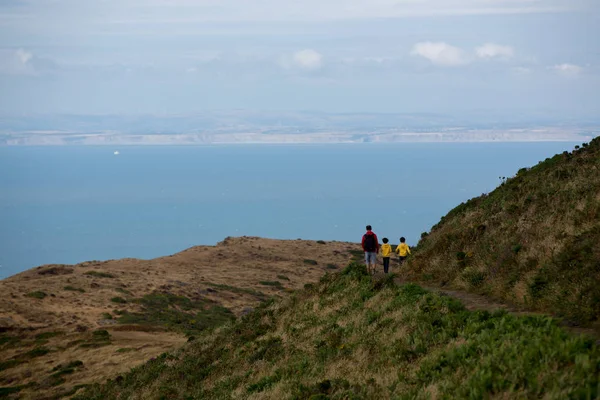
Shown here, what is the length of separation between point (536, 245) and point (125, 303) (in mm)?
39912

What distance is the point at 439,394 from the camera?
10.7m

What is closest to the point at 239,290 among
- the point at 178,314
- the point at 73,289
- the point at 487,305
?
the point at 178,314

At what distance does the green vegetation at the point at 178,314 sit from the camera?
4553 centimetres

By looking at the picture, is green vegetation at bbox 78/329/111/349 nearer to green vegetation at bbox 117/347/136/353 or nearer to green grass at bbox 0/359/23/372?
green vegetation at bbox 117/347/136/353

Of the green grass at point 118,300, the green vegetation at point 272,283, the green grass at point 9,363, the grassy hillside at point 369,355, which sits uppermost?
the grassy hillside at point 369,355

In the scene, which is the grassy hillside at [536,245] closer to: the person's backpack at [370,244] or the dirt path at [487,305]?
the dirt path at [487,305]

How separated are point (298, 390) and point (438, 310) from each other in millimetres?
4122

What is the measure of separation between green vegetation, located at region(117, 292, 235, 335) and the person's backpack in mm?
19506

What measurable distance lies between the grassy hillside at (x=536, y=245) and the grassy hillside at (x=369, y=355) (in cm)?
146

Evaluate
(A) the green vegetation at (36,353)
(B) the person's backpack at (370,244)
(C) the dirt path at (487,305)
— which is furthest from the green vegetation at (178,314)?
(C) the dirt path at (487,305)

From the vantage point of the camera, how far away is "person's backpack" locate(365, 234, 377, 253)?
24973mm

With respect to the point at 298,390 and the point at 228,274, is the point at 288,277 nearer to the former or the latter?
the point at 228,274

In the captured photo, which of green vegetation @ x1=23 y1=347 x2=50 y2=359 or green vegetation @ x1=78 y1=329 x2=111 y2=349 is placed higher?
green vegetation @ x1=78 y1=329 x2=111 y2=349

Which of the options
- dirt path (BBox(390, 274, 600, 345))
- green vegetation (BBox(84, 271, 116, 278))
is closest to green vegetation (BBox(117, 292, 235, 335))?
green vegetation (BBox(84, 271, 116, 278))
